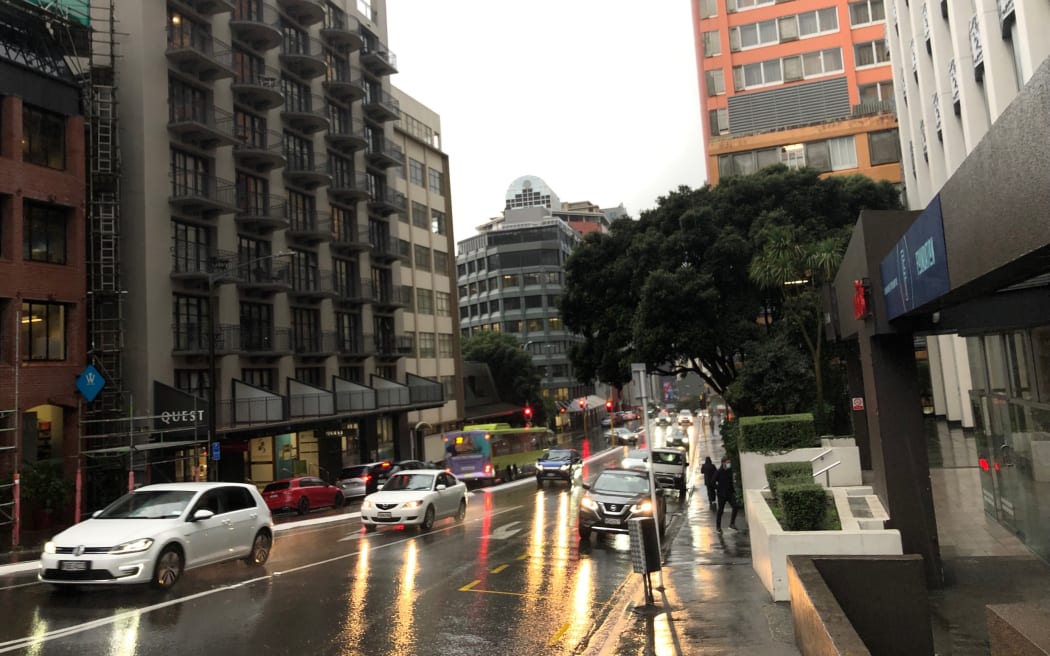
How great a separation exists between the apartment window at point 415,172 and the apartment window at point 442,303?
8918 millimetres

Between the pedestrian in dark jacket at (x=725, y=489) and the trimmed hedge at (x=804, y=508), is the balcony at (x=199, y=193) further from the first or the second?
the trimmed hedge at (x=804, y=508)

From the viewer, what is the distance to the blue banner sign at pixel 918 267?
26.7 feet

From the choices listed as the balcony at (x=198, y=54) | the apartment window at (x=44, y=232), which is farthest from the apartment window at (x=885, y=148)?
the apartment window at (x=44, y=232)

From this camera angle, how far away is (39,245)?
2634 cm

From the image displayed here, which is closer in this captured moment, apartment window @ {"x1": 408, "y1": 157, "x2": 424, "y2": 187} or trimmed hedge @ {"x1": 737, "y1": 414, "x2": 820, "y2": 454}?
trimmed hedge @ {"x1": 737, "y1": 414, "x2": 820, "y2": 454}

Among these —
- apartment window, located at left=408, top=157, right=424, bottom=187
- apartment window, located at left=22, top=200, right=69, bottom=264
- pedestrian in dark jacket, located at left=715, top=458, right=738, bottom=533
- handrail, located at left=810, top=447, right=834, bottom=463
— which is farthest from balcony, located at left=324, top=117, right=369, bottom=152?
handrail, located at left=810, top=447, right=834, bottom=463

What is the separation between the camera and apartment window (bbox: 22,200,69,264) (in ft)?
85.1

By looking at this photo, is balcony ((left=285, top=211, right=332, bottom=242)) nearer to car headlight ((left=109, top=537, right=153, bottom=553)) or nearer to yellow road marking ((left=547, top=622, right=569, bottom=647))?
car headlight ((left=109, top=537, right=153, bottom=553))

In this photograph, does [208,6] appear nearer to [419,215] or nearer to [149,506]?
[419,215]

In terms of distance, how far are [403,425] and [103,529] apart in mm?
41230

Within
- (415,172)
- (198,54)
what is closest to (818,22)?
(415,172)

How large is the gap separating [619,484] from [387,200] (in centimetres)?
3736

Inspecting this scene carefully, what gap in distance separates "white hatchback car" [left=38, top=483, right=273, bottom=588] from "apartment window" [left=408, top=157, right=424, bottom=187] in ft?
154

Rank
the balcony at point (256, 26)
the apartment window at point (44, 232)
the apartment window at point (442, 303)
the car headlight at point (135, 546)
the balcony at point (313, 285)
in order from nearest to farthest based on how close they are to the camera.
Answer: the car headlight at point (135, 546) → the apartment window at point (44, 232) → the balcony at point (256, 26) → the balcony at point (313, 285) → the apartment window at point (442, 303)
